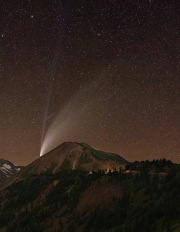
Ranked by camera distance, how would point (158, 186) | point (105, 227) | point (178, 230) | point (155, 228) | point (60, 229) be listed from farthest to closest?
1. point (60, 229)
2. point (158, 186)
3. point (105, 227)
4. point (155, 228)
5. point (178, 230)

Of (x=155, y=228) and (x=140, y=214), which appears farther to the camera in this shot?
(x=140, y=214)

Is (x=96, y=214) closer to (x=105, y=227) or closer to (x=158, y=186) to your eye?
(x=105, y=227)

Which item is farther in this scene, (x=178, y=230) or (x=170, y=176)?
(x=170, y=176)

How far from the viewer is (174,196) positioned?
15750 centimetres

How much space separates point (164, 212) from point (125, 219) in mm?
27334

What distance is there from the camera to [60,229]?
197 metres

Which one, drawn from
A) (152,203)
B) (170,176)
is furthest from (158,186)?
(152,203)

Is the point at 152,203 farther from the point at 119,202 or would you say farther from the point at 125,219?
the point at 119,202

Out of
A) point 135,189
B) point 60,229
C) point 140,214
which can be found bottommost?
point 60,229

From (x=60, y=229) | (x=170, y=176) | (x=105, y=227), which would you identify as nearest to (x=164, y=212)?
(x=105, y=227)

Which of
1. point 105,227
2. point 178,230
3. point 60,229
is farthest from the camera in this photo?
point 60,229

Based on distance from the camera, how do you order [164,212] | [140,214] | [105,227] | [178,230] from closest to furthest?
[178,230] → [164,212] → [140,214] → [105,227]

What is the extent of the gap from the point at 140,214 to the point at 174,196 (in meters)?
17.9

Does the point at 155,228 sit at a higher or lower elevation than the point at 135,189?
lower
